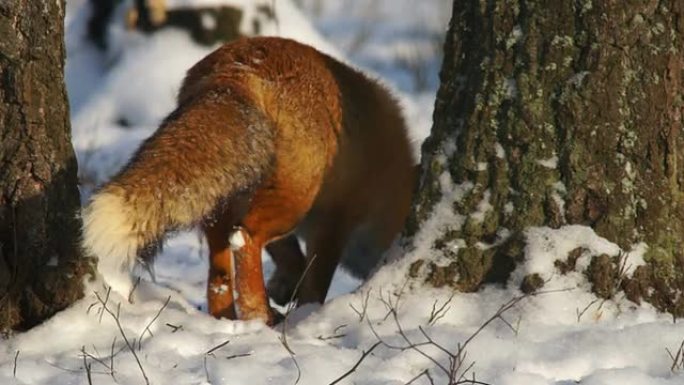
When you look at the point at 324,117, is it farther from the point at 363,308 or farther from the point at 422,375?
the point at 422,375

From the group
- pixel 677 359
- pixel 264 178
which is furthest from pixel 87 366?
pixel 677 359

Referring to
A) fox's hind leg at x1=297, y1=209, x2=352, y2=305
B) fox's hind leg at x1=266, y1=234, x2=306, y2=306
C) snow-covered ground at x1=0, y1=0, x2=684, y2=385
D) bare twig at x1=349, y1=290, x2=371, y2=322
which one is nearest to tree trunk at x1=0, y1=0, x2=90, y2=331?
snow-covered ground at x1=0, y1=0, x2=684, y2=385

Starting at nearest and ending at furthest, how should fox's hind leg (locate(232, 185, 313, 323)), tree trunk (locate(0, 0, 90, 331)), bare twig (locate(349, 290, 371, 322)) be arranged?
tree trunk (locate(0, 0, 90, 331))
bare twig (locate(349, 290, 371, 322))
fox's hind leg (locate(232, 185, 313, 323))

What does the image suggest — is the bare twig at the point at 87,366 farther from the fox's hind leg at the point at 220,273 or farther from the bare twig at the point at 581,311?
the bare twig at the point at 581,311

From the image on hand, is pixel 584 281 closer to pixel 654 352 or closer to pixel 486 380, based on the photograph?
pixel 654 352

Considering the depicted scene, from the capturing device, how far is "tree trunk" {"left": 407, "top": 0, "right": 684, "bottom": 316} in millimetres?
3840

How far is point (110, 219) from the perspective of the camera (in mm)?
3475

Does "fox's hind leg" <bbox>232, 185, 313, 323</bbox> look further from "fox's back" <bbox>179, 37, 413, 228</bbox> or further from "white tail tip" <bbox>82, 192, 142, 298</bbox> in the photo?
"white tail tip" <bbox>82, 192, 142, 298</bbox>

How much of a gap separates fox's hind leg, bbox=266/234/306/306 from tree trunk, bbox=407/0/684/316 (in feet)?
5.49

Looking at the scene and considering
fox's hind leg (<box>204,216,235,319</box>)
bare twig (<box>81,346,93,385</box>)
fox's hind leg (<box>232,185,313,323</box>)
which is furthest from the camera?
fox's hind leg (<box>204,216,235,319</box>)

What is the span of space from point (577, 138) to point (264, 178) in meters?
1.25

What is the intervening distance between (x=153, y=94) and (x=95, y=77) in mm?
976

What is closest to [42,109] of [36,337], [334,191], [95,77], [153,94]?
[36,337]

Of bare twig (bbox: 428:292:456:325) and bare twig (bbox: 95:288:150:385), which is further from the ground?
bare twig (bbox: 428:292:456:325)
